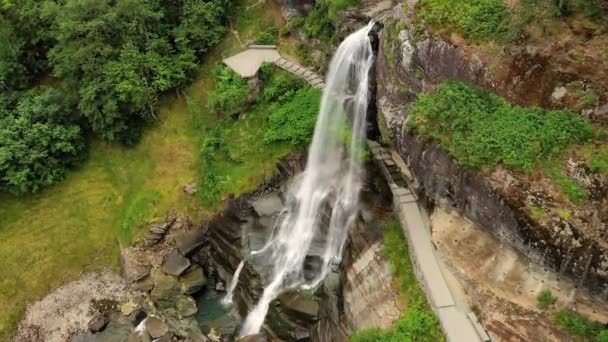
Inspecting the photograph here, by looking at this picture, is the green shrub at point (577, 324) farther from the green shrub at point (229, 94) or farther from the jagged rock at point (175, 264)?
the green shrub at point (229, 94)

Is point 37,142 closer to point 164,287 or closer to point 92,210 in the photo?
point 92,210

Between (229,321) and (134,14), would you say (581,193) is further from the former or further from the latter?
(134,14)

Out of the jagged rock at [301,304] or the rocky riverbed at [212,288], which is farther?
the jagged rock at [301,304]

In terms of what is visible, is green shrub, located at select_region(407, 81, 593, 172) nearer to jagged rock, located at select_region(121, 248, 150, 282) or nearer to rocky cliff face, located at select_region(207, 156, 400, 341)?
rocky cliff face, located at select_region(207, 156, 400, 341)

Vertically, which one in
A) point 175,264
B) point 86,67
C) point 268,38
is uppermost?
point 268,38

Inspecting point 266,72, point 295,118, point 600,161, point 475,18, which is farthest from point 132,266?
point 600,161

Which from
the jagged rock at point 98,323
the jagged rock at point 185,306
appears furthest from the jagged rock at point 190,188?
the jagged rock at point 98,323

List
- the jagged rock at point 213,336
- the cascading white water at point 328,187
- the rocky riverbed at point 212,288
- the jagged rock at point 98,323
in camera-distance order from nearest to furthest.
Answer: the rocky riverbed at point 212,288 → the cascading white water at point 328,187 → the jagged rock at point 213,336 → the jagged rock at point 98,323
